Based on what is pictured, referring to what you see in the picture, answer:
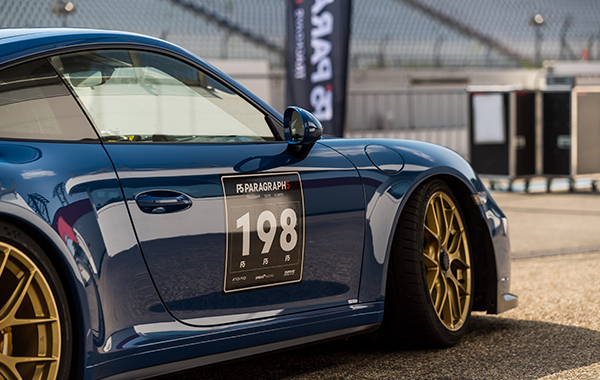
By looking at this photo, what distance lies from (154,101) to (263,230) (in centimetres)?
66

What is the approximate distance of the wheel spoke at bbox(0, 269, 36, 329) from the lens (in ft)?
7.00

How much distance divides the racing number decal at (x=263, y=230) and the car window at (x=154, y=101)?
0.82 feet

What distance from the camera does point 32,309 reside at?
86.4 inches

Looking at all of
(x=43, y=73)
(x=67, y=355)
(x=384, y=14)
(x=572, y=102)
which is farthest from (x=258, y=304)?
(x=384, y=14)

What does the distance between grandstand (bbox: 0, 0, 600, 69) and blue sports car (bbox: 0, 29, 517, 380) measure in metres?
12.2

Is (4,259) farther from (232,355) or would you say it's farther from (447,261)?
(447,261)

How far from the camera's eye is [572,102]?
12.6 meters

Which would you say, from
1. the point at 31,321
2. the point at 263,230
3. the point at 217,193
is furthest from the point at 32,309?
the point at 263,230

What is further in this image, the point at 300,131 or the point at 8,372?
the point at 300,131

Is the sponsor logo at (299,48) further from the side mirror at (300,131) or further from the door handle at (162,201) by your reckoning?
the door handle at (162,201)

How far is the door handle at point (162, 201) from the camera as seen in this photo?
243 centimetres

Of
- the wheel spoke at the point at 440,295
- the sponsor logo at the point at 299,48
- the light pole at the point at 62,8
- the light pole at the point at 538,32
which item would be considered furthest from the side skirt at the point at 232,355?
the light pole at the point at 538,32

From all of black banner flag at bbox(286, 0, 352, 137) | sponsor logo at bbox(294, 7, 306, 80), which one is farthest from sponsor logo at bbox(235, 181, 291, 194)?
sponsor logo at bbox(294, 7, 306, 80)

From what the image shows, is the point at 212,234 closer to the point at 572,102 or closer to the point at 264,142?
the point at 264,142
